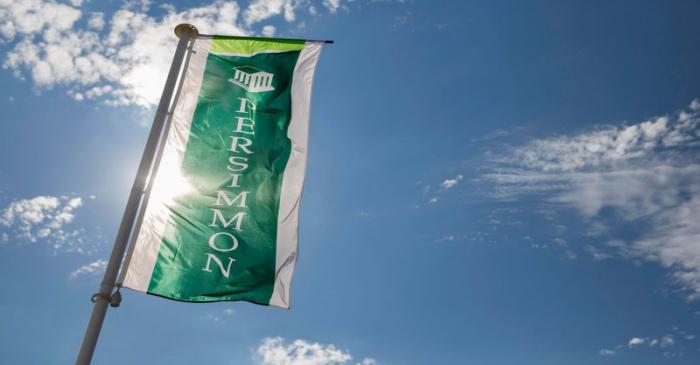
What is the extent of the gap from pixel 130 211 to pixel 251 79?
10.5 ft

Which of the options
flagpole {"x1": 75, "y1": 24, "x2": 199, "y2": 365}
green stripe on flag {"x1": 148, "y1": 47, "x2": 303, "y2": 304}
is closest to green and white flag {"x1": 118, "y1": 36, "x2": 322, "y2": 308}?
green stripe on flag {"x1": 148, "y1": 47, "x2": 303, "y2": 304}

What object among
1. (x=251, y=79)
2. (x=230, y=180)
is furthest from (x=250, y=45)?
(x=230, y=180)

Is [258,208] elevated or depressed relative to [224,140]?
depressed

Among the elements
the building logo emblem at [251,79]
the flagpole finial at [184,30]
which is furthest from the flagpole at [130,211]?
the building logo emblem at [251,79]

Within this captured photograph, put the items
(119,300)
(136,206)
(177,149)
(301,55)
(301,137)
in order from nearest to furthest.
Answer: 1. (119,300)
2. (136,206)
3. (177,149)
4. (301,137)
5. (301,55)

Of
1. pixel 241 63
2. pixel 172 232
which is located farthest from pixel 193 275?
pixel 241 63

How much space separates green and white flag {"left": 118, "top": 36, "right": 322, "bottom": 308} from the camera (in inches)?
351

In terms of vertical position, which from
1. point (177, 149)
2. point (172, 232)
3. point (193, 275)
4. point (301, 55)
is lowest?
point (193, 275)

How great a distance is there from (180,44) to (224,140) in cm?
212

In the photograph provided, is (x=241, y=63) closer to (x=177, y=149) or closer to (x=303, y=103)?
(x=303, y=103)

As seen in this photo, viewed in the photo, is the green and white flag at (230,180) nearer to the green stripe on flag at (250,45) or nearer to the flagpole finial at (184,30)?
the green stripe on flag at (250,45)

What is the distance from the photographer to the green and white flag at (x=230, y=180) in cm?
891

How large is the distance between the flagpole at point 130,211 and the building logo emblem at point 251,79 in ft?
3.22

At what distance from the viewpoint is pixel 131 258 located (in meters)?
8.89
